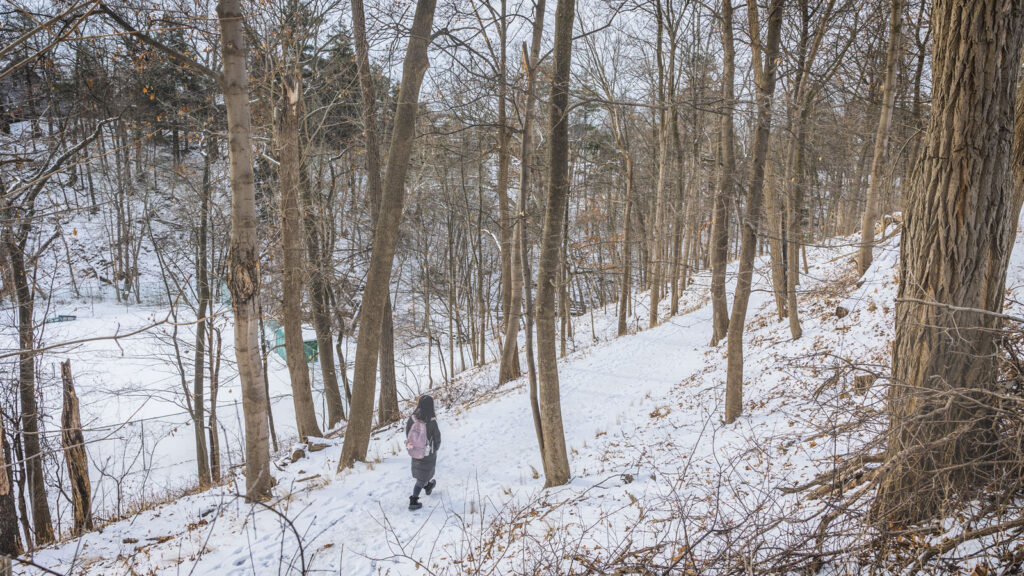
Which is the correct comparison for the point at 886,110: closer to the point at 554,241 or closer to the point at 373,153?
the point at 554,241

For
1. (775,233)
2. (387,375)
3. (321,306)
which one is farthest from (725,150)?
(321,306)

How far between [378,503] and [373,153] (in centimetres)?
640

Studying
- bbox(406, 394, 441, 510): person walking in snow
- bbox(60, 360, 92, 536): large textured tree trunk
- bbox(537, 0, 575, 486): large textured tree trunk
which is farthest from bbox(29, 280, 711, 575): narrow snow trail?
bbox(60, 360, 92, 536): large textured tree trunk

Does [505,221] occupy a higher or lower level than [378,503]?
higher

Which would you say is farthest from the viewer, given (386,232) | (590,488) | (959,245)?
(386,232)

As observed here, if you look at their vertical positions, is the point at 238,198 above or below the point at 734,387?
above

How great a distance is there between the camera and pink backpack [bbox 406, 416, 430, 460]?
20.4 ft

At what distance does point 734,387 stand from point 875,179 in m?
5.78

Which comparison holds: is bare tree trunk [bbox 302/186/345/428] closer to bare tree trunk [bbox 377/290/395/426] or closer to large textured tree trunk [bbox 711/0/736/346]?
bare tree trunk [bbox 377/290/395/426]

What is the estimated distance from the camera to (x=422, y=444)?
622 centimetres

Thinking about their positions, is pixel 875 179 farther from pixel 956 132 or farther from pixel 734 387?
pixel 956 132

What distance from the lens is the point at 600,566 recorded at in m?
3.60

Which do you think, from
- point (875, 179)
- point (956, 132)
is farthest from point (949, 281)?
Result: point (875, 179)

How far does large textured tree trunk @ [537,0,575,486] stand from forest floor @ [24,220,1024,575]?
2.06ft
